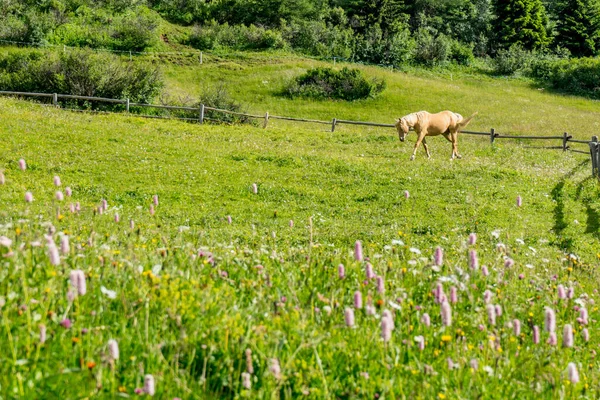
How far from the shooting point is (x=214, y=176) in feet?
66.4

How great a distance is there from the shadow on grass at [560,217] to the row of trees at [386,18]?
155ft

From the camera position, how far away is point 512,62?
6488 cm

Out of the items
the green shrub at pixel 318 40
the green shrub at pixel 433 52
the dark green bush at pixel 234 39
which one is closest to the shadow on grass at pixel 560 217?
the green shrub at pixel 433 52

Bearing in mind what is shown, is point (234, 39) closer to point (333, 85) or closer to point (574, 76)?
point (333, 85)

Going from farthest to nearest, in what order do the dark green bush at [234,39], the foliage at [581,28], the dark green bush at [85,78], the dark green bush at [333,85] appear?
the foliage at [581,28], the dark green bush at [234,39], the dark green bush at [333,85], the dark green bush at [85,78]

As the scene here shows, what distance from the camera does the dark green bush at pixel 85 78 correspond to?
37.3 metres

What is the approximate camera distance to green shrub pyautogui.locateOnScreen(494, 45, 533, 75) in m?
64.8

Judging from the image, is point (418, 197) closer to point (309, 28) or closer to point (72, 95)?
point (72, 95)

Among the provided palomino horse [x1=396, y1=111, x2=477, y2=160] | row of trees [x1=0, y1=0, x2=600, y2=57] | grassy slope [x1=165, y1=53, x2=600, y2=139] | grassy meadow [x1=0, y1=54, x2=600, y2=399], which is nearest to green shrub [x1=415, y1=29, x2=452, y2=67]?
row of trees [x1=0, y1=0, x2=600, y2=57]

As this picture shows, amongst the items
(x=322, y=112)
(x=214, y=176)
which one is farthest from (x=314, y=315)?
(x=322, y=112)

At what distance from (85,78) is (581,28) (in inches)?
2372

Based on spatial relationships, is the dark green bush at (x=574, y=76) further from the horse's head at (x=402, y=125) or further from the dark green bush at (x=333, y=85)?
the horse's head at (x=402, y=125)

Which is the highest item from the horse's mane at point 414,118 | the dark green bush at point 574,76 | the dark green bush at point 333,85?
the dark green bush at point 574,76

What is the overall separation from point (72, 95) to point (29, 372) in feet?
112
